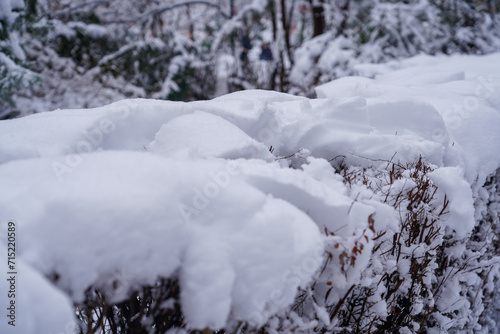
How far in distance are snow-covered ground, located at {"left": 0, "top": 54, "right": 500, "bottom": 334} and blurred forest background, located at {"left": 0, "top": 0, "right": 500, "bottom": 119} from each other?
3.95m

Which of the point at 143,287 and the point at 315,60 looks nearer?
the point at 143,287

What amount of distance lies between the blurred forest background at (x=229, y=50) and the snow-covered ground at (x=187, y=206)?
13.0 ft

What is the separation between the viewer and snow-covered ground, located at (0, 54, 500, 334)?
0.84 metres

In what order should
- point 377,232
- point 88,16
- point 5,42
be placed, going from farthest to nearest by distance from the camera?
point 88,16, point 5,42, point 377,232

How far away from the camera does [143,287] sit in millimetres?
999

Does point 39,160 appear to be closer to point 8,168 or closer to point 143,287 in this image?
point 8,168

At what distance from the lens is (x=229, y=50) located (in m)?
7.91

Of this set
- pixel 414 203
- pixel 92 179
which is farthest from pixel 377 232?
pixel 92 179

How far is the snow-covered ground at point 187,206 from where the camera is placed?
32.9 inches

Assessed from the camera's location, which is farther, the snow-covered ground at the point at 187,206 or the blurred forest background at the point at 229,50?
the blurred forest background at the point at 229,50

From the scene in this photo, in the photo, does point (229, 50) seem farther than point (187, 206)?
Yes

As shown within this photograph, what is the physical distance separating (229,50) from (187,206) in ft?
24.7

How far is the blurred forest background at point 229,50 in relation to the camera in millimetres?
5711

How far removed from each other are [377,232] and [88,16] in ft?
29.3
